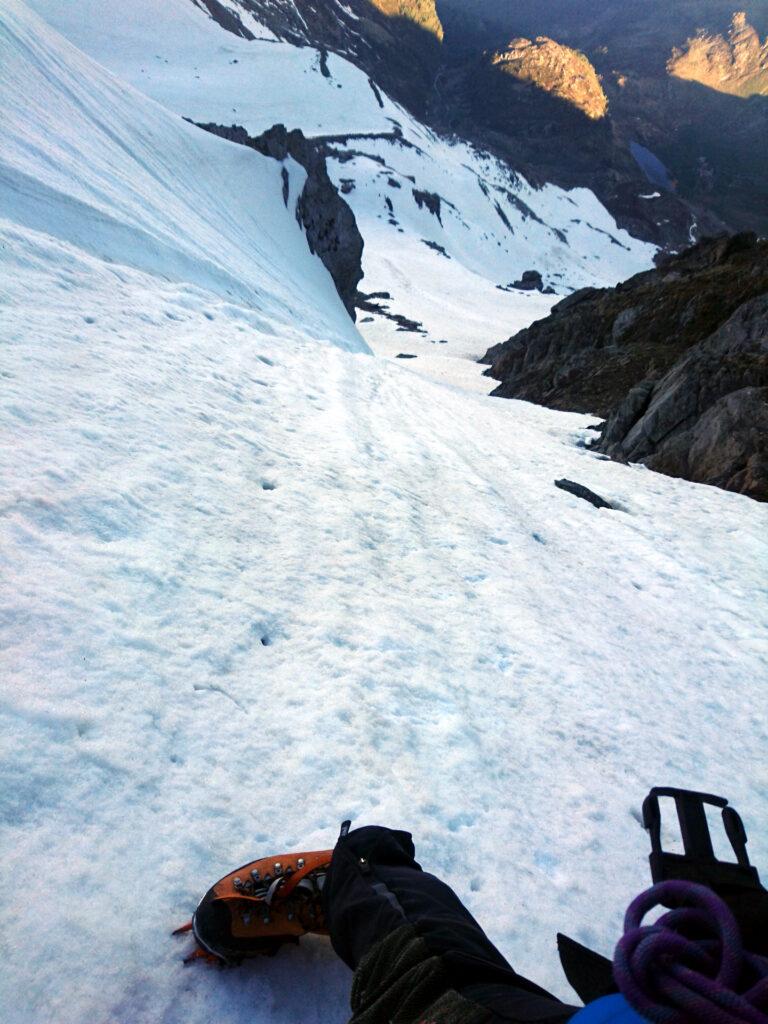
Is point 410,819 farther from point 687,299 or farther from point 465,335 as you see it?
point 465,335

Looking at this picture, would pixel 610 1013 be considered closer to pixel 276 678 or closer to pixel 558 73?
pixel 276 678

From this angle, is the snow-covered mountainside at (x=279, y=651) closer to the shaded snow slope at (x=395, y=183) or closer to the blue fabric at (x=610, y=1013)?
the blue fabric at (x=610, y=1013)

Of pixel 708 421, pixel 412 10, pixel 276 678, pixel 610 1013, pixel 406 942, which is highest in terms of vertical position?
pixel 412 10

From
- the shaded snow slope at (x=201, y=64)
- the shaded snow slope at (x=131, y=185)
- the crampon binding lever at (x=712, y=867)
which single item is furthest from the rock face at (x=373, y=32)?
the crampon binding lever at (x=712, y=867)

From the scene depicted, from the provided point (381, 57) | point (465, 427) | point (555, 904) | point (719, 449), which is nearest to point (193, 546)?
point (555, 904)

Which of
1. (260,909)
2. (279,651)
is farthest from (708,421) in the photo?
(260,909)

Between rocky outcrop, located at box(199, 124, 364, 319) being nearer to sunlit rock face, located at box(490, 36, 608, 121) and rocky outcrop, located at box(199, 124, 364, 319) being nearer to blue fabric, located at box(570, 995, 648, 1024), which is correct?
blue fabric, located at box(570, 995, 648, 1024)

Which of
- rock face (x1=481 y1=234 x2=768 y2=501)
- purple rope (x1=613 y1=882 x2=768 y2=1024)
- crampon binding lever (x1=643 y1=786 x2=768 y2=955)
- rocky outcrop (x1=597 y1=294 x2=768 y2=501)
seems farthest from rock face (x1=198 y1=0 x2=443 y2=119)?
purple rope (x1=613 y1=882 x2=768 y2=1024)
